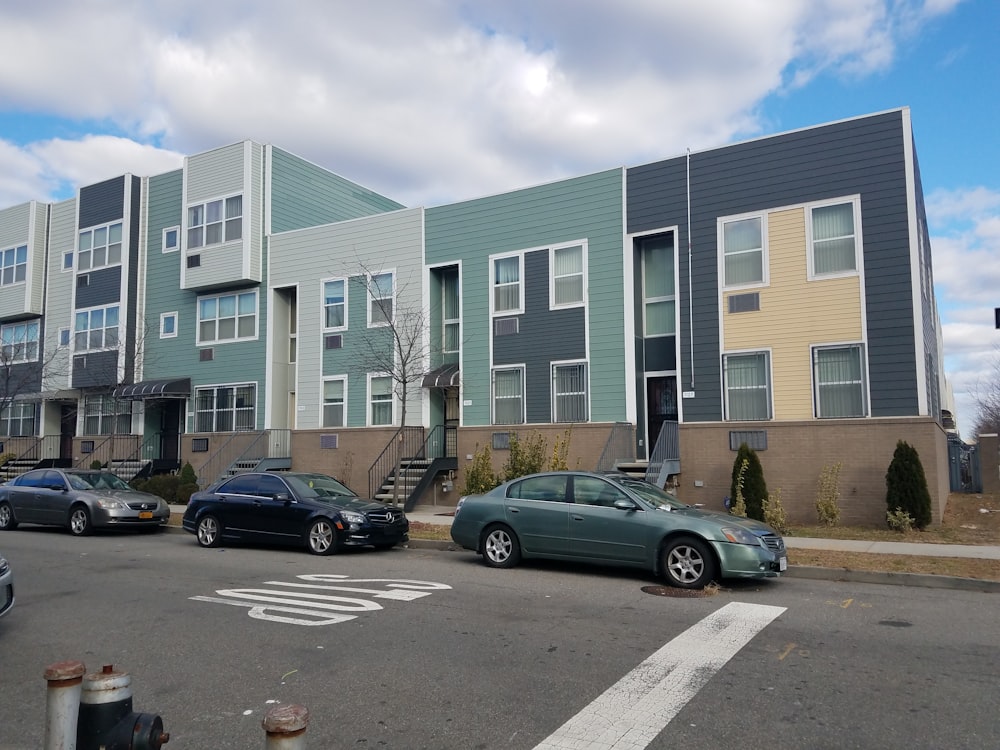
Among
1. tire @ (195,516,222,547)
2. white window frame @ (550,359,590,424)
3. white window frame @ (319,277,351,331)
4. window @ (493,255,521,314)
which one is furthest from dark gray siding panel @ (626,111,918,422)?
tire @ (195,516,222,547)

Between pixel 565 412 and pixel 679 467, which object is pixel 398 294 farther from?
pixel 679 467

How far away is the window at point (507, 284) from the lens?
22.2m

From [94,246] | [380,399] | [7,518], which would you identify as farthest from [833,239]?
[94,246]

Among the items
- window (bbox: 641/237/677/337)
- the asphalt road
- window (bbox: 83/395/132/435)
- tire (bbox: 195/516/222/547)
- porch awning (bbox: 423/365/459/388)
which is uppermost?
window (bbox: 641/237/677/337)

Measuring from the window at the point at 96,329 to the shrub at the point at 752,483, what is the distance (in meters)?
23.1

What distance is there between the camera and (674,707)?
5.40 meters

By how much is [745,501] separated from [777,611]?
877cm

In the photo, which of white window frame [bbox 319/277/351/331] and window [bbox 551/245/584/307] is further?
white window frame [bbox 319/277/351/331]

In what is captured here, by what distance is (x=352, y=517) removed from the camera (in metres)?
13.5

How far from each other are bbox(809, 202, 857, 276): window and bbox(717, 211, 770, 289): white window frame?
102 centimetres

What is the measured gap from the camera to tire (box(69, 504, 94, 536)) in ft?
54.7

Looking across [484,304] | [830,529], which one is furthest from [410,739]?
[484,304]

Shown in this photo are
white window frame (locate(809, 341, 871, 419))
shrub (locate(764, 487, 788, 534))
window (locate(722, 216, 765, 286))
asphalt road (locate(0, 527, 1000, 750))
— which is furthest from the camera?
window (locate(722, 216, 765, 286))

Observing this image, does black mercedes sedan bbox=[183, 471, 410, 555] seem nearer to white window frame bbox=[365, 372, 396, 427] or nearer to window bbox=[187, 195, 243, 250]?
white window frame bbox=[365, 372, 396, 427]
